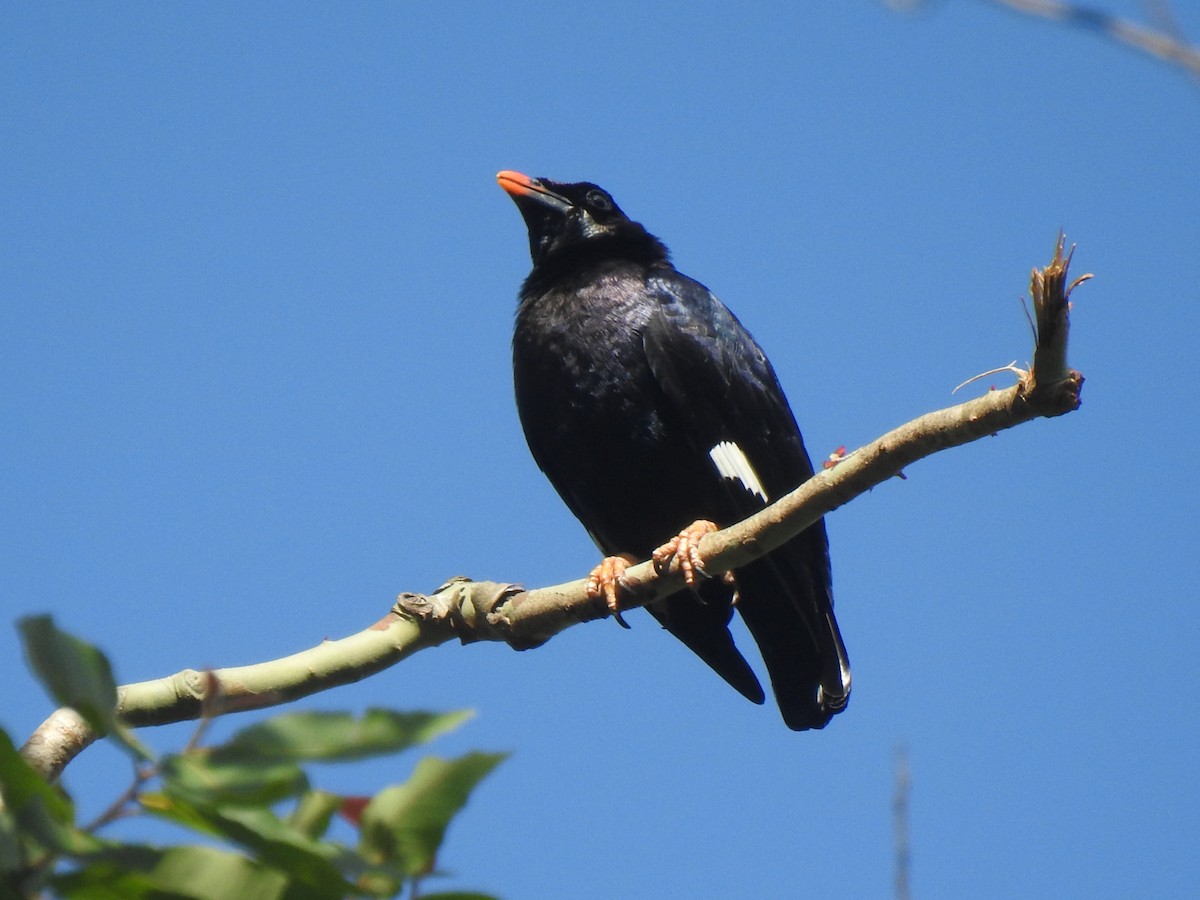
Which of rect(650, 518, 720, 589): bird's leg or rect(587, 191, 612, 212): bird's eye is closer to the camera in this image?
rect(650, 518, 720, 589): bird's leg

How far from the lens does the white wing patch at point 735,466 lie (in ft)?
16.9

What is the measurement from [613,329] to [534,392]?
0.44 m

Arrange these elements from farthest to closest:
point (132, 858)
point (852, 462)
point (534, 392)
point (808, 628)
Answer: point (534, 392), point (808, 628), point (852, 462), point (132, 858)

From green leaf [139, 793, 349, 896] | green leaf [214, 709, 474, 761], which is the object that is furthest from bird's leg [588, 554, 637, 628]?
green leaf [139, 793, 349, 896]

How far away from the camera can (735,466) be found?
5.18 meters

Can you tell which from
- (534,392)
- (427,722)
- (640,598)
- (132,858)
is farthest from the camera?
(534,392)

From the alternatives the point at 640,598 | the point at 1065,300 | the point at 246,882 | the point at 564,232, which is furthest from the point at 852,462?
the point at 564,232

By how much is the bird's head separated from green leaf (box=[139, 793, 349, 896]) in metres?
5.16

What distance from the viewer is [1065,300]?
312 cm

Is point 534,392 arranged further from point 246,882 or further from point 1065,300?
point 246,882

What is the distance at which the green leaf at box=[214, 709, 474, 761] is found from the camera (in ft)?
4.81

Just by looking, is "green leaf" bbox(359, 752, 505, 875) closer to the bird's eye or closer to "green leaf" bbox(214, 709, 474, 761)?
"green leaf" bbox(214, 709, 474, 761)

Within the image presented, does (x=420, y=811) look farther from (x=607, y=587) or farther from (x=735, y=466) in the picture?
(x=735, y=466)

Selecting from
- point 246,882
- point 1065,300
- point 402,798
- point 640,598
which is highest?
point 1065,300
